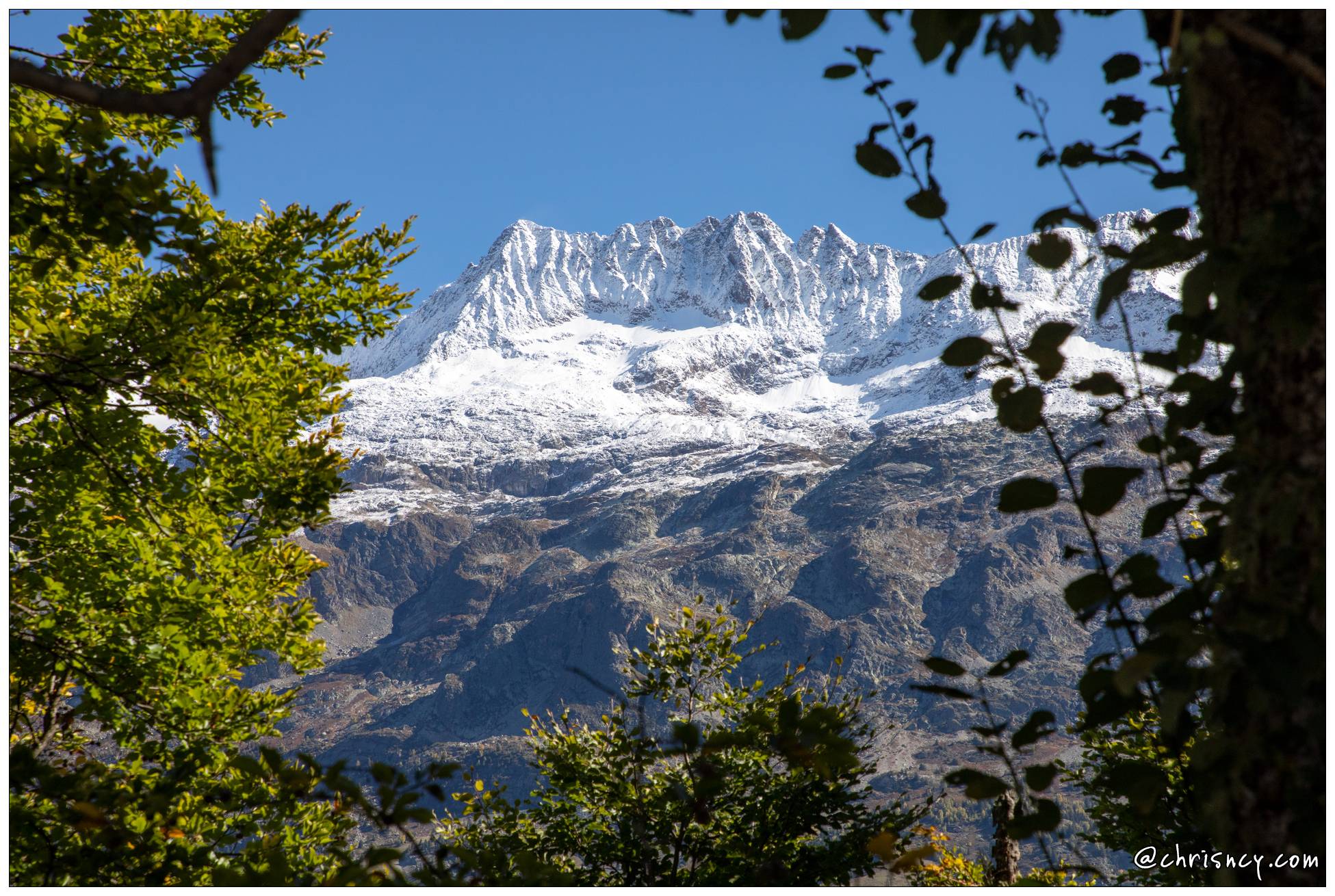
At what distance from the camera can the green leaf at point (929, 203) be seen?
1.64m

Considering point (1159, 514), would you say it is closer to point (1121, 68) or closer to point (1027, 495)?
point (1027, 495)

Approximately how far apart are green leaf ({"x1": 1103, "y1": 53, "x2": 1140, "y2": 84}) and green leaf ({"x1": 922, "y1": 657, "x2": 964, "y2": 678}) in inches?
50.1

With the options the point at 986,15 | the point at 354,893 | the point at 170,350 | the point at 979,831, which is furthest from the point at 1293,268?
the point at 979,831

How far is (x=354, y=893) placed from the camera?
177 cm

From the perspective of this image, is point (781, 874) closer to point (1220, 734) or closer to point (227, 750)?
point (1220, 734)

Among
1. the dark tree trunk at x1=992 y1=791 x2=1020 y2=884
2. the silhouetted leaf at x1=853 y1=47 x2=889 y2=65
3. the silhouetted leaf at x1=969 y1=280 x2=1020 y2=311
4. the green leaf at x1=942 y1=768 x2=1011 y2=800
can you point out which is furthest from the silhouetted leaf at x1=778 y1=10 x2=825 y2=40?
the dark tree trunk at x1=992 y1=791 x2=1020 y2=884

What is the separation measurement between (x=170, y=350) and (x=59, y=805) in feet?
13.6

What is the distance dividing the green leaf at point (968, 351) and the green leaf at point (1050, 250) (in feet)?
0.51

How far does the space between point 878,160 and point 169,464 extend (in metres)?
6.51

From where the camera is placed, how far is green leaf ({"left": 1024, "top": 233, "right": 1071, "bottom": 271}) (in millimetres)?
1429

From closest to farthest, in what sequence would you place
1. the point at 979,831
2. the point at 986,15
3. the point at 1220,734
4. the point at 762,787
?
the point at 1220,734, the point at 986,15, the point at 762,787, the point at 979,831

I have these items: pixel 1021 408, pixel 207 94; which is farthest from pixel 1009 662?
pixel 207 94

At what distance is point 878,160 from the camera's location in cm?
162

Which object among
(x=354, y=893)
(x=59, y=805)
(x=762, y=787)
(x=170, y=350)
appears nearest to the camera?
(x=354, y=893)
